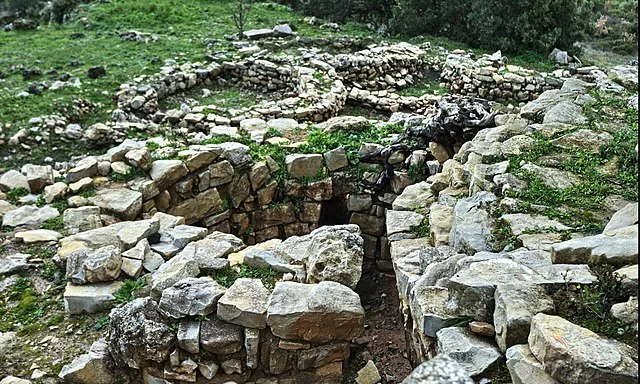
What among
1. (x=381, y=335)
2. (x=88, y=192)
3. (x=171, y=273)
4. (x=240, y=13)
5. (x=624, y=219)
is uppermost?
(x=624, y=219)

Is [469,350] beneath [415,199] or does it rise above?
above

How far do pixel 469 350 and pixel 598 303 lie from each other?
0.76 metres

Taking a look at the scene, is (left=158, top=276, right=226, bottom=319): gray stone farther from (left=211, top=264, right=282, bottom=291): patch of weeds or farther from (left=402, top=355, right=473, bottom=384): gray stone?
(left=402, top=355, right=473, bottom=384): gray stone

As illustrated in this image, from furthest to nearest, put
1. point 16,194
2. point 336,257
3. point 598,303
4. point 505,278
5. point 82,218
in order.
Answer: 1. point 16,194
2. point 82,218
3. point 336,257
4. point 505,278
5. point 598,303

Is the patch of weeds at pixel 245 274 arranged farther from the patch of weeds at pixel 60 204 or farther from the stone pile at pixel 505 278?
the patch of weeds at pixel 60 204

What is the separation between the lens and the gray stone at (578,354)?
2.75 metres

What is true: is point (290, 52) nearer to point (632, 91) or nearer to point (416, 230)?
point (632, 91)

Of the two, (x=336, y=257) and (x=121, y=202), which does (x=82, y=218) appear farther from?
(x=336, y=257)

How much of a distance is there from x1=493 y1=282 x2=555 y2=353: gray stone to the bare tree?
1375cm

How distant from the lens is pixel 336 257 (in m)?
5.02

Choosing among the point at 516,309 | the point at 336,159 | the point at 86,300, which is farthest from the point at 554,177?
the point at 86,300

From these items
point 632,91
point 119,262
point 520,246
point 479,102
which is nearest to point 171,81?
point 479,102

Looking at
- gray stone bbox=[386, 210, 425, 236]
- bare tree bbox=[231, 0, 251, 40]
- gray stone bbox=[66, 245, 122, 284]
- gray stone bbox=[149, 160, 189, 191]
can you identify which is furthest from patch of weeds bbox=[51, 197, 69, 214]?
bare tree bbox=[231, 0, 251, 40]

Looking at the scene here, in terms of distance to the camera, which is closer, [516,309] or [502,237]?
[516,309]
